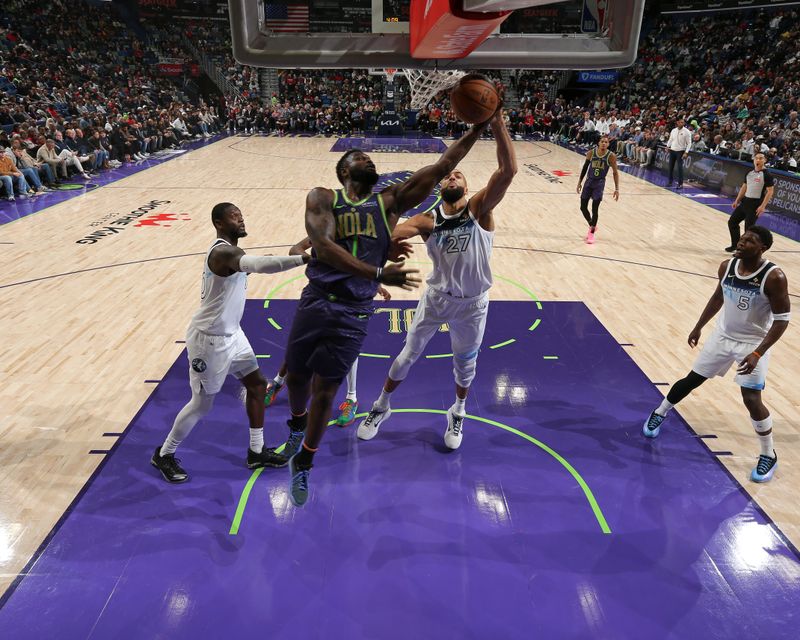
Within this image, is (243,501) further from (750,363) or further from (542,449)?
(750,363)

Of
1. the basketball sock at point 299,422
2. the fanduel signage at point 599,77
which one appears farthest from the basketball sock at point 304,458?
the fanduel signage at point 599,77

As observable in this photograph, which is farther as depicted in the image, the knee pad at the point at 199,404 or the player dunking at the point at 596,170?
the player dunking at the point at 596,170

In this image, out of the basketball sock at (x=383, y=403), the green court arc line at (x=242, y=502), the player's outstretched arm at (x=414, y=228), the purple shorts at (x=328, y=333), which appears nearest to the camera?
the purple shorts at (x=328, y=333)

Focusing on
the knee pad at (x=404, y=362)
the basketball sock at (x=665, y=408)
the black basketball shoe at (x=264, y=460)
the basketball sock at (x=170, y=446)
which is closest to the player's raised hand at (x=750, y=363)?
the basketball sock at (x=665, y=408)

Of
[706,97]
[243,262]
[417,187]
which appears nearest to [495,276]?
[417,187]

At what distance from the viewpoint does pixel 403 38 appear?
4.42 metres

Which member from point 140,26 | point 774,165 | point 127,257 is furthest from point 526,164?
point 140,26

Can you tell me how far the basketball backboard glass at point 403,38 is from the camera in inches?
154

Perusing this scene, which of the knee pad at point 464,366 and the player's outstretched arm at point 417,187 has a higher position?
the player's outstretched arm at point 417,187

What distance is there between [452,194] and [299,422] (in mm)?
1788

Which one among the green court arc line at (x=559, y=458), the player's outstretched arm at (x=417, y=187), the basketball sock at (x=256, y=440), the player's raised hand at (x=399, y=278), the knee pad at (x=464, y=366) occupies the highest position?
the player's outstretched arm at (x=417, y=187)

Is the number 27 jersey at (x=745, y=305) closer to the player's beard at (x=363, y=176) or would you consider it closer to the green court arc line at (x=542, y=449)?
the green court arc line at (x=542, y=449)

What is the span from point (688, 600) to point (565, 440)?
5.22ft

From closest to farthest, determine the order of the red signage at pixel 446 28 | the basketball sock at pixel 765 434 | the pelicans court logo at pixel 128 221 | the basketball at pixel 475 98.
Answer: the red signage at pixel 446 28
the basketball at pixel 475 98
the basketball sock at pixel 765 434
the pelicans court logo at pixel 128 221
